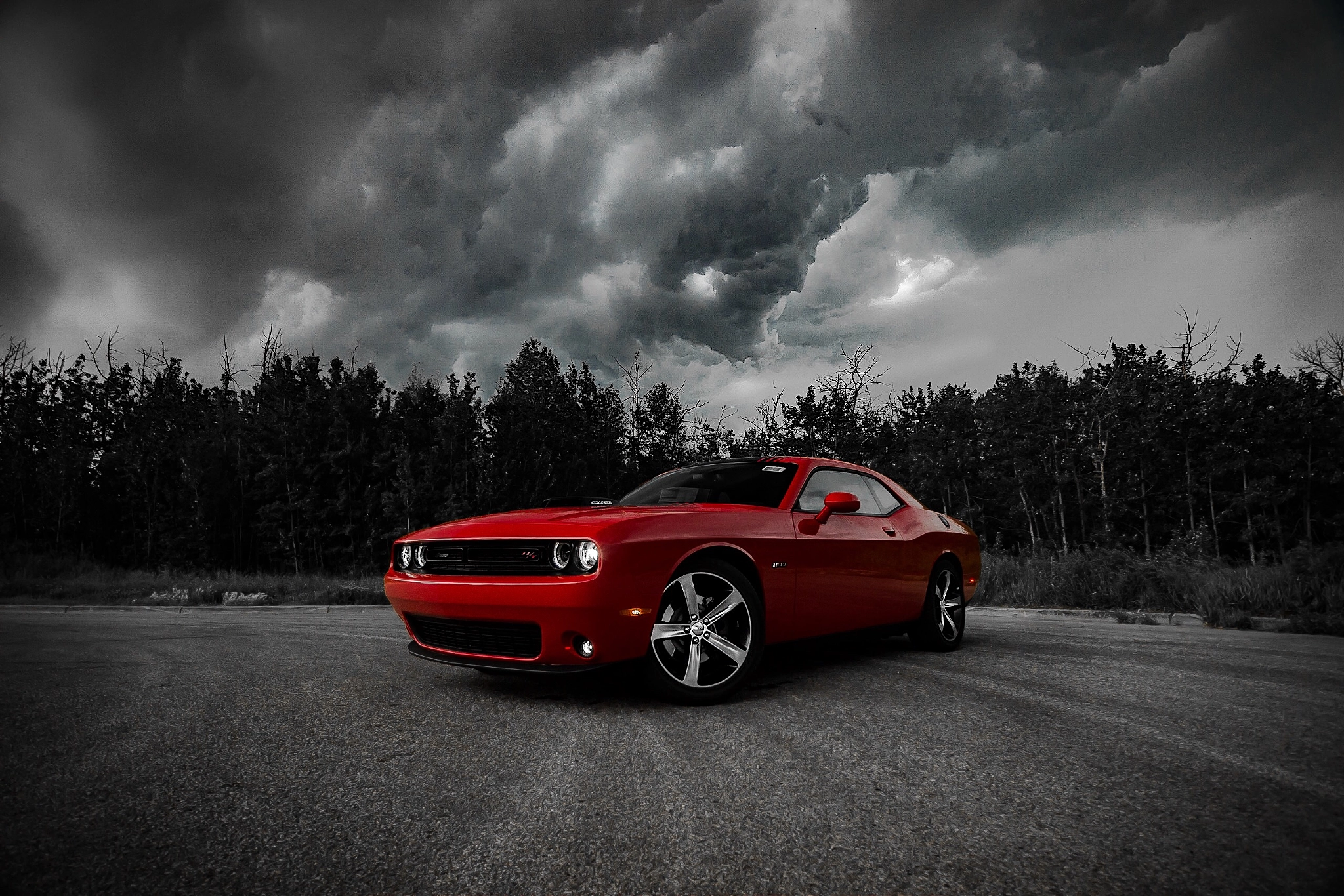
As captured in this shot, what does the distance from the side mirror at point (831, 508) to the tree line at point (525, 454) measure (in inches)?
685

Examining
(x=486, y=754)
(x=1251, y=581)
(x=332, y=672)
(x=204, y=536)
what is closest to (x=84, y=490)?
(x=204, y=536)

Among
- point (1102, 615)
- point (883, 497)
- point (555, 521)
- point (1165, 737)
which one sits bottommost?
point (1102, 615)

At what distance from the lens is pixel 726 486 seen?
14.2 ft

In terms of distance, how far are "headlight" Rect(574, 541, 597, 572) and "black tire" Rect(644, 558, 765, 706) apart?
1.29ft

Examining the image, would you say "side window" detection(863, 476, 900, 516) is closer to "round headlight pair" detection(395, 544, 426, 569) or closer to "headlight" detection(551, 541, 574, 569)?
"headlight" detection(551, 541, 574, 569)

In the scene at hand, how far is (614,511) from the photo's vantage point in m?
3.70

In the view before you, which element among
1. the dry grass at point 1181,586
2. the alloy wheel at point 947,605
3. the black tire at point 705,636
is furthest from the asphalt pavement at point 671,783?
the dry grass at point 1181,586

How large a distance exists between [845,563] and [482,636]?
7.10ft

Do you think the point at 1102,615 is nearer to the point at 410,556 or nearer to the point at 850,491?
the point at 850,491

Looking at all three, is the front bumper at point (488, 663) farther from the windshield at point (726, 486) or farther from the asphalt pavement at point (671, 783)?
the windshield at point (726, 486)

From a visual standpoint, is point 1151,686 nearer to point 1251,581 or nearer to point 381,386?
point 1251,581

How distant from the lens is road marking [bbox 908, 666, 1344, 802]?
83.4 inches

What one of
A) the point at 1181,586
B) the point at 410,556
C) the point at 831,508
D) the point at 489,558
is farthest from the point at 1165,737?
the point at 1181,586

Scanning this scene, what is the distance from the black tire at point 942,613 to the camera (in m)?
5.04
